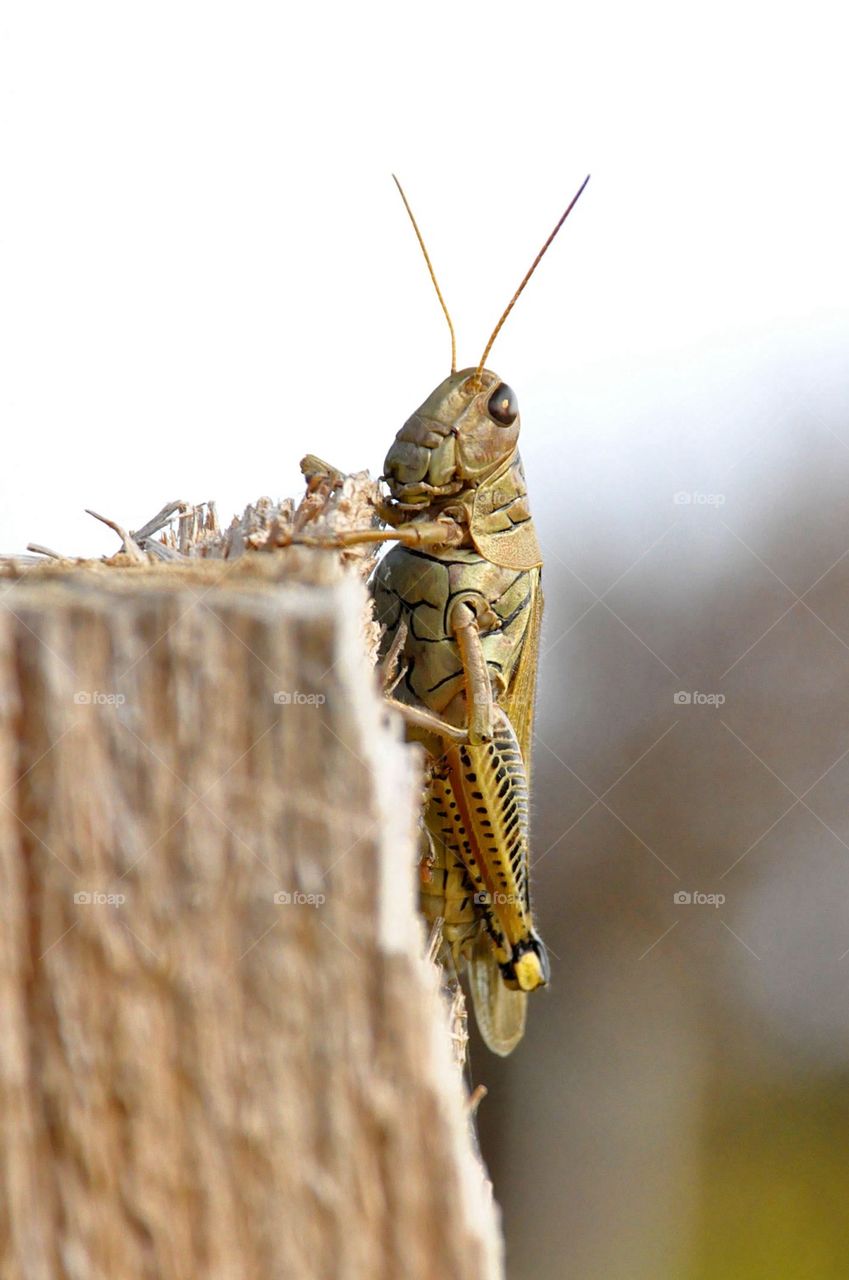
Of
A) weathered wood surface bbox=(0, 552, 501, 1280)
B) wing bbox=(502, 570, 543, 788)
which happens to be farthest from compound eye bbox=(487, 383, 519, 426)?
weathered wood surface bbox=(0, 552, 501, 1280)

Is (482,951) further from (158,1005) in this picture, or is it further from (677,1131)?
(677,1131)

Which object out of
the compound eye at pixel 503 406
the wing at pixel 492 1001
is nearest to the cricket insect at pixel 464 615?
the compound eye at pixel 503 406

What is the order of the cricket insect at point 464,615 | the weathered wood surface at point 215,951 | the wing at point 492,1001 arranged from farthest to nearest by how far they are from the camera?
the wing at point 492,1001
the cricket insect at point 464,615
the weathered wood surface at point 215,951

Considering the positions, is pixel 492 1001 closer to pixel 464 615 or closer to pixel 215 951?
pixel 464 615

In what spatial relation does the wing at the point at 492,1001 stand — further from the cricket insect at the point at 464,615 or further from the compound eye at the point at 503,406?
the compound eye at the point at 503,406

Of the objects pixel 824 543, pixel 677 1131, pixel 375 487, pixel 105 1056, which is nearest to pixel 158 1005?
pixel 105 1056

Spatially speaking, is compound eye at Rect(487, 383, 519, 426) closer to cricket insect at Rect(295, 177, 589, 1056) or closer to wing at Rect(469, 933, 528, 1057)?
cricket insect at Rect(295, 177, 589, 1056)
